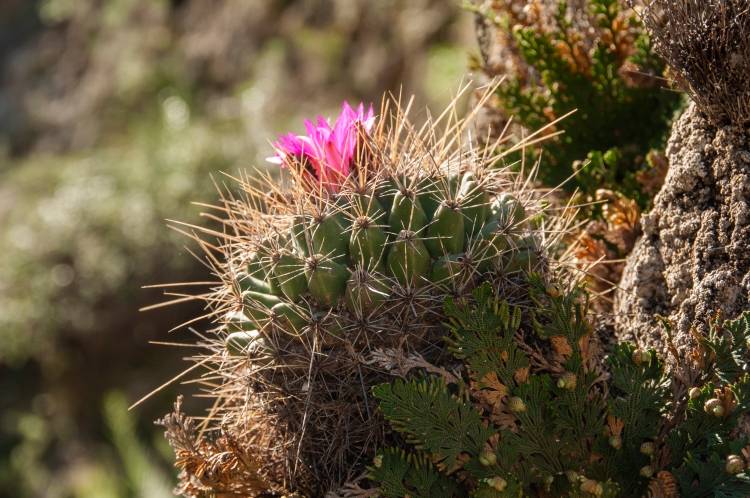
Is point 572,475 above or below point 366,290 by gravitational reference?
below

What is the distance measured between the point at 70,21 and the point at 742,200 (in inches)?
442

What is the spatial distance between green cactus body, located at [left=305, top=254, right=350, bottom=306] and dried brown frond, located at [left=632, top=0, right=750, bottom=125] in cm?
83

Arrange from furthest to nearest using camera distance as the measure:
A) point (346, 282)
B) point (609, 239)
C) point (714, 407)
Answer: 1. point (609, 239)
2. point (346, 282)
3. point (714, 407)

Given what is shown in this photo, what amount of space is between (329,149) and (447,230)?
0.36 metres

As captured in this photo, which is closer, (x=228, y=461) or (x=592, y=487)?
(x=592, y=487)

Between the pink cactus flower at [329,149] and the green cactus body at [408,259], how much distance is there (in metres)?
0.25

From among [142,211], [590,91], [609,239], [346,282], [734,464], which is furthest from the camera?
[142,211]

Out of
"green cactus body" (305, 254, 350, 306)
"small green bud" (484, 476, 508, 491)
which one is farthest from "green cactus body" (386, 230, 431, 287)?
"small green bud" (484, 476, 508, 491)

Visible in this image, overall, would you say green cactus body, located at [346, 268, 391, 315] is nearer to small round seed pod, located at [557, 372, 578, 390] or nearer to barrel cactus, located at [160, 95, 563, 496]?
barrel cactus, located at [160, 95, 563, 496]

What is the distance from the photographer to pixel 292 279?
1868mm

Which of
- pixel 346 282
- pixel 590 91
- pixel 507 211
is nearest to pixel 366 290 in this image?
pixel 346 282

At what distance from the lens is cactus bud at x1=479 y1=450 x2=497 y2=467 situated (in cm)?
160

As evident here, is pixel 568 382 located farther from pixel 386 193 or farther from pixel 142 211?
pixel 142 211

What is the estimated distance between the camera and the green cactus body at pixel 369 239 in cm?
184
